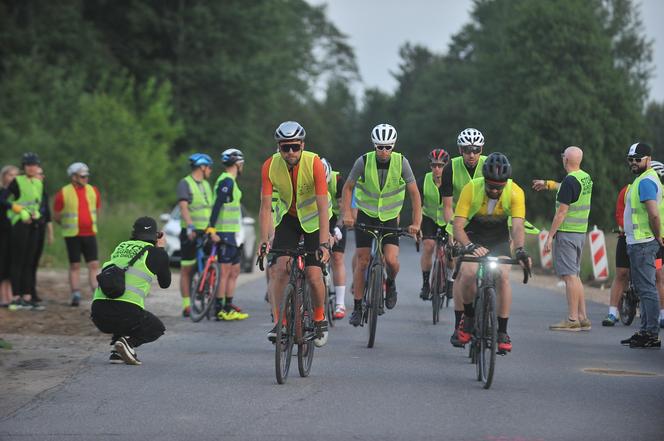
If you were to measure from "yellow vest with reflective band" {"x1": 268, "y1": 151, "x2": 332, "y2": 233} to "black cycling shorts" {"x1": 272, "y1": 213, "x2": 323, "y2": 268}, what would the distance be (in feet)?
0.21

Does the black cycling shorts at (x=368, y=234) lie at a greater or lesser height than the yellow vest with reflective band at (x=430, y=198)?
lesser

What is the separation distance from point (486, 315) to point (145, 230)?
3.18 m

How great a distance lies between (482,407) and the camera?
875 cm

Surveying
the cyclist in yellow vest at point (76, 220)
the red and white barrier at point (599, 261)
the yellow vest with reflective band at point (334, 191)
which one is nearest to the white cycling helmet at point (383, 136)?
the yellow vest with reflective band at point (334, 191)

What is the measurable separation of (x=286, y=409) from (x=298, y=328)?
148 cm

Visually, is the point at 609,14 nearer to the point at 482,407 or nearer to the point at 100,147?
the point at 100,147

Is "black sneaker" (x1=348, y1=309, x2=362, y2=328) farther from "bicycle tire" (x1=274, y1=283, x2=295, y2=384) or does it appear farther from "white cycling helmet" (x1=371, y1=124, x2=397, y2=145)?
"bicycle tire" (x1=274, y1=283, x2=295, y2=384)

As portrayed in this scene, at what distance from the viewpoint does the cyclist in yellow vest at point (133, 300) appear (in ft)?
35.7

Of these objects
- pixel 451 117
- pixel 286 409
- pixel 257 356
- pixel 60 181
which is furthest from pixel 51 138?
pixel 451 117

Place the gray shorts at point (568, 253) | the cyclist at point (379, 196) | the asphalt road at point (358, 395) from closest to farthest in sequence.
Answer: the asphalt road at point (358, 395)
the cyclist at point (379, 196)
the gray shorts at point (568, 253)

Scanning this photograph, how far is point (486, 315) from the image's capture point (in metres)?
9.88

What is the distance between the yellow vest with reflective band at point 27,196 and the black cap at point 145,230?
19.1ft

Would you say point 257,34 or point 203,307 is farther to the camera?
point 257,34

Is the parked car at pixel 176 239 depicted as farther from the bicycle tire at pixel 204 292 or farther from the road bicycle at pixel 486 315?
the road bicycle at pixel 486 315
